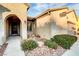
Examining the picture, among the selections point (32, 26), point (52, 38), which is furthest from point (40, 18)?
point (52, 38)

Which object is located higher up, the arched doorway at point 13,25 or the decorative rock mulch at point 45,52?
the arched doorway at point 13,25

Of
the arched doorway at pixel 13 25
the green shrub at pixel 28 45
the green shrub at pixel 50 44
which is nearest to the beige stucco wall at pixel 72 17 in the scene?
the green shrub at pixel 50 44

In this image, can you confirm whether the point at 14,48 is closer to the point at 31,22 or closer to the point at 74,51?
the point at 31,22

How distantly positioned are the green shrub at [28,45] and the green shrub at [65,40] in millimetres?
280

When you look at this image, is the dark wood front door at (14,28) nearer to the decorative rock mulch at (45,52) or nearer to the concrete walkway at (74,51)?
the decorative rock mulch at (45,52)

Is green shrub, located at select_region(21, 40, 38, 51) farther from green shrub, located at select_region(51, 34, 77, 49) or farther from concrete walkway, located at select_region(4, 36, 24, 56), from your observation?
green shrub, located at select_region(51, 34, 77, 49)

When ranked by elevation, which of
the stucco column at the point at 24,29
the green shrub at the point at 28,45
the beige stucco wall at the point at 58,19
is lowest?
the green shrub at the point at 28,45

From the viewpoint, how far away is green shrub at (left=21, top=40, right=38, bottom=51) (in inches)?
103

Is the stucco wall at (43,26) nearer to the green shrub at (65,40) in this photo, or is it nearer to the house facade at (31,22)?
the house facade at (31,22)

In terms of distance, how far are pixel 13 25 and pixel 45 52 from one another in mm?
608

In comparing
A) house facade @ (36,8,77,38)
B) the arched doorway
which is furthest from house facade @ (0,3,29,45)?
house facade @ (36,8,77,38)

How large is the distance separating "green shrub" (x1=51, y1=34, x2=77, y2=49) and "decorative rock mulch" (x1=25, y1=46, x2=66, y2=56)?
0.24 feet

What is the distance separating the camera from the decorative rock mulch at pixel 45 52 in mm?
2670

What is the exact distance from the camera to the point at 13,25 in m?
2.67
